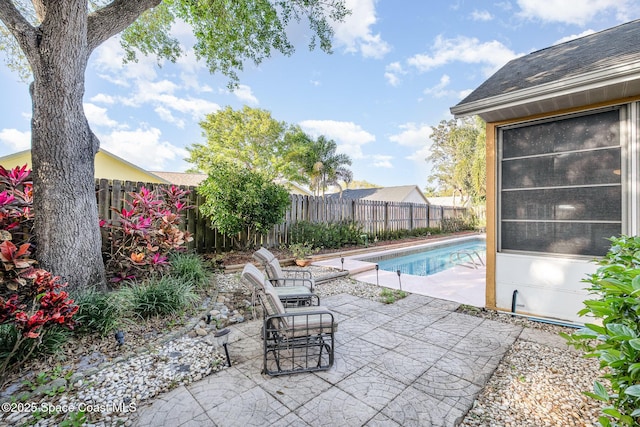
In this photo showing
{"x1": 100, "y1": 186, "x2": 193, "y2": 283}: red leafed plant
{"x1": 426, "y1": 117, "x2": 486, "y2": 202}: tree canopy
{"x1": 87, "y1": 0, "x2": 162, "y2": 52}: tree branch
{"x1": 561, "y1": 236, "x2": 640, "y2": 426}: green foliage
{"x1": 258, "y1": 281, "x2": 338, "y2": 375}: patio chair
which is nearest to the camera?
{"x1": 561, "y1": 236, "x2": 640, "y2": 426}: green foliage

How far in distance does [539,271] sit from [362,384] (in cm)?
302

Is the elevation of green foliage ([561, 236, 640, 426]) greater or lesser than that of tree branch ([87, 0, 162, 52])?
lesser

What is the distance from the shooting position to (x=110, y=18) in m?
3.98

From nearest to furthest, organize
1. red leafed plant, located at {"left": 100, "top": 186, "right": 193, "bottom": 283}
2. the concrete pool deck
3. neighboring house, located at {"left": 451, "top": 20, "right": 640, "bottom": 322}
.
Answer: neighboring house, located at {"left": 451, "top": 20, "right": 640, "bottom": 322} < red leafed plant, located at {"left": 100, "top": 186, "right": 193, "bottom": 283} < the concrete pool deck

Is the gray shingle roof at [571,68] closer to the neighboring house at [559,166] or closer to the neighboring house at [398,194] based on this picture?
the neighboring house at [559,166]

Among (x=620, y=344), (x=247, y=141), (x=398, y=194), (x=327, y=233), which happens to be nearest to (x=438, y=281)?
(x=327, y=233)

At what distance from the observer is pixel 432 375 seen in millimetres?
2434

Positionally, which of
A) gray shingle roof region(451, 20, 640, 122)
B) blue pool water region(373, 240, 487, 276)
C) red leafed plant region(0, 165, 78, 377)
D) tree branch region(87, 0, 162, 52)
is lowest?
blue pool water region(373, 240, 487, 276)

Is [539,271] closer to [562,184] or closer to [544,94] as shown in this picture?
[562,184]

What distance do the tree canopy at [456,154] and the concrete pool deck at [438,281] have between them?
59.1 ft

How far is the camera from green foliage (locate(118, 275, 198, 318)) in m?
3.30

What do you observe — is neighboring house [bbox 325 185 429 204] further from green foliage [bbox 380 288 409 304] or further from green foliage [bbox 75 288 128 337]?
Answer: green foliage [bbox 75 288 128 337]

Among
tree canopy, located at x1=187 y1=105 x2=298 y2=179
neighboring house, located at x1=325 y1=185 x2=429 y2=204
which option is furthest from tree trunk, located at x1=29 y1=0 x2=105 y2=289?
neighboring house, located at x1=325 y1=185 x2=429 y2=204

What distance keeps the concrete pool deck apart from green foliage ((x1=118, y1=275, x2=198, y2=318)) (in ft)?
11.8
